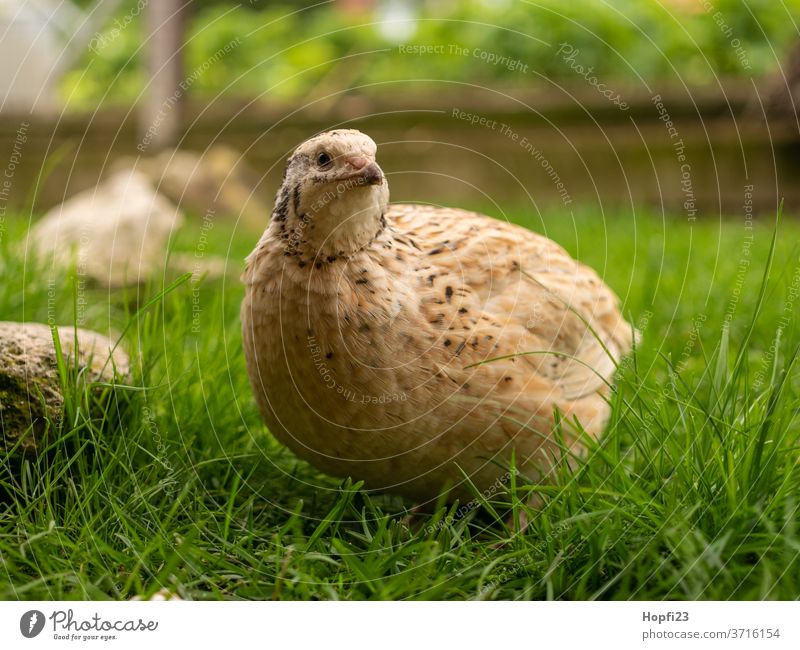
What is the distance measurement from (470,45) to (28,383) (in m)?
5.44

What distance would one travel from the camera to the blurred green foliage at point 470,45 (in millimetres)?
7273

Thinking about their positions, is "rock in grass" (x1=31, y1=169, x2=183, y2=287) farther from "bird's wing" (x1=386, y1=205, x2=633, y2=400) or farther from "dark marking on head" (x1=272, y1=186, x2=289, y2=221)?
"dark marking on head" (x1=272, y1=186, x2=289, y2=221)

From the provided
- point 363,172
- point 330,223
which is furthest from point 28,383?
point 363,172

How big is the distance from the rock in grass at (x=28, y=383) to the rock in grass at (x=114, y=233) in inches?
79.1

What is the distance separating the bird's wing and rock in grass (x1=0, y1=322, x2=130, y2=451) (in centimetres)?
120

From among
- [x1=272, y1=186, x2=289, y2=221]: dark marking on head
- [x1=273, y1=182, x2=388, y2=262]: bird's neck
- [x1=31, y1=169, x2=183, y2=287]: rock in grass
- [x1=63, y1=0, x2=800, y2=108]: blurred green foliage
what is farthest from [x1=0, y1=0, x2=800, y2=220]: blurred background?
[x1=273, y1=182, x2=388, y2=262]: bird's neck

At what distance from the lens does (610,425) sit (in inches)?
115

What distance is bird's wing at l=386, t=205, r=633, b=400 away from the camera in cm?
297

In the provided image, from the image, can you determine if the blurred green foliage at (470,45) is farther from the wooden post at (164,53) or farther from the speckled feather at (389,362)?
the speckled feather at (389,362)

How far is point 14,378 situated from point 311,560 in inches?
47.7

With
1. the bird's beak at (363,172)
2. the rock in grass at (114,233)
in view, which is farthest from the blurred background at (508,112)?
the bird's beak at (363,172)

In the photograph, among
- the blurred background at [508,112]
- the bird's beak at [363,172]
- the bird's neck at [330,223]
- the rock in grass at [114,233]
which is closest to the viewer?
the bird's beak at [363,172]

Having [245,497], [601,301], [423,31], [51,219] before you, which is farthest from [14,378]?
[423,31]
